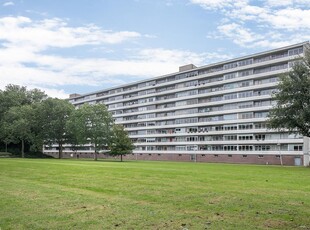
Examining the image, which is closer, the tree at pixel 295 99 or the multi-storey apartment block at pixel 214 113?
the tree at pixel 295 99

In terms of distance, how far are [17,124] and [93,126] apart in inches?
759

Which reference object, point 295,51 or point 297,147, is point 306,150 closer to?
point 297,147

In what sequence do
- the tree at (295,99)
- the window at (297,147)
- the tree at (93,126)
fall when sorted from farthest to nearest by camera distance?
1. the tree at (93,126)
2. the window at (297,147)
3. the tree at (295,99)

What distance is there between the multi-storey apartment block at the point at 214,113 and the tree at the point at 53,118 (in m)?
34.6

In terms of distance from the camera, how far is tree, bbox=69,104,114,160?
89062 millimetres

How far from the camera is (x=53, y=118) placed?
324 feet

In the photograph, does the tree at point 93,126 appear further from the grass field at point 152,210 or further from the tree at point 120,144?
the grass field at point 152,210

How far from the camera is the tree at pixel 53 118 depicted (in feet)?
317

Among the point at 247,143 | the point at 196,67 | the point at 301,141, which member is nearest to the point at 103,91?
the point at 196,67

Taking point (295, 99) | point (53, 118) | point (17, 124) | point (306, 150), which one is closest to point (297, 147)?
point (306, 150)

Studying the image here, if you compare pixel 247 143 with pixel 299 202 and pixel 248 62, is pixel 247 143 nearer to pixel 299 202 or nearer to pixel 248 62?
pixel 248 62

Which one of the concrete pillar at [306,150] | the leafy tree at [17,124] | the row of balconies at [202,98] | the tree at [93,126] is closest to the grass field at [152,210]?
the concrete pillar at [306,150]

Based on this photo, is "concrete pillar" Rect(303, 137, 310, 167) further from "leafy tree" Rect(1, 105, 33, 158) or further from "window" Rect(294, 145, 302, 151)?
"leafy tree" Rect(1, 105, 33, 158)

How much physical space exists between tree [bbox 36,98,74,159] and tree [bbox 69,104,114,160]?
668cm
